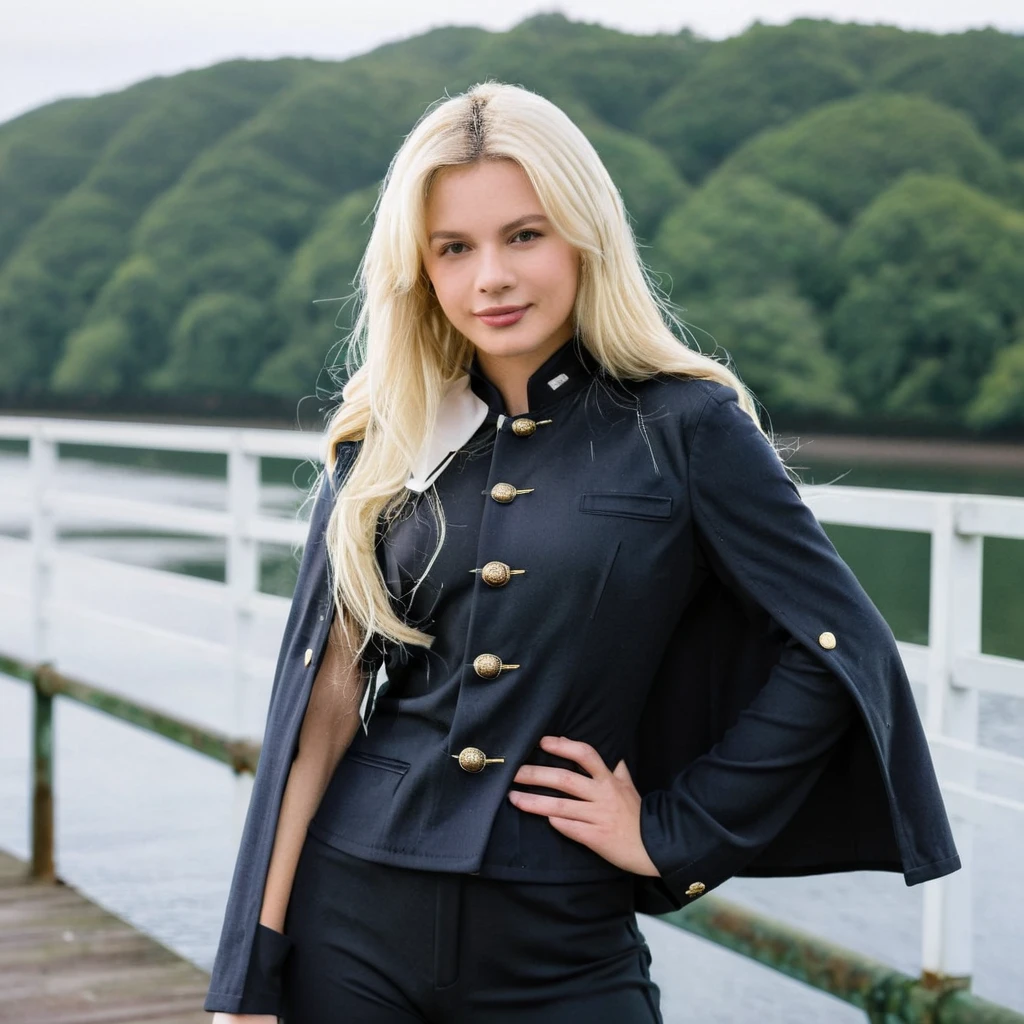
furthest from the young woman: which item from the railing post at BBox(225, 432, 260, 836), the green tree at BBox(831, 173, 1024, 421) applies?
the green tree at BBox(831, 173, 1024, 421)

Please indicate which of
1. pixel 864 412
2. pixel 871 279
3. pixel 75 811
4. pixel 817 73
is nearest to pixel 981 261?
pixel 871 279

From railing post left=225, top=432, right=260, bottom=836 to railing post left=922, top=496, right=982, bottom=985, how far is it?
5.66ft

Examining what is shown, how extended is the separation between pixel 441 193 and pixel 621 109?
77785 millimetres

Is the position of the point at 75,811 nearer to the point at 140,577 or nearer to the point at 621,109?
the point at 140,577

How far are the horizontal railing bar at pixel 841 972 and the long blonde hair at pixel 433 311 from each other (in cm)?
80

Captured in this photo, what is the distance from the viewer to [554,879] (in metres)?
1.40

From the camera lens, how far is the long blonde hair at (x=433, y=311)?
4.58 ft

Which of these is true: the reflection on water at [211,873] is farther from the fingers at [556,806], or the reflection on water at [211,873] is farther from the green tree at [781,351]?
the green tree at [781,351]

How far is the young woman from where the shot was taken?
4.52 feet

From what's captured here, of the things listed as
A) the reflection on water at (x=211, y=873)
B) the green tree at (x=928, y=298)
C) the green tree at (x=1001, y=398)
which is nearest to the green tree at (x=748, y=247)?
the green tree at (x=928, y=298)

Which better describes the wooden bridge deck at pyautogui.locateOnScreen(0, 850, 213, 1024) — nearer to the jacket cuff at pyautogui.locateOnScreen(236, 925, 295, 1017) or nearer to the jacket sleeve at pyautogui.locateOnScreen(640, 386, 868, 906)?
the jacket cuff at pyautogui.locateOnScreen(236, 925, 295, 1017)

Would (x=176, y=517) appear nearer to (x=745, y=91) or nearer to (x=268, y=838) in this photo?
(x=268, y=838)

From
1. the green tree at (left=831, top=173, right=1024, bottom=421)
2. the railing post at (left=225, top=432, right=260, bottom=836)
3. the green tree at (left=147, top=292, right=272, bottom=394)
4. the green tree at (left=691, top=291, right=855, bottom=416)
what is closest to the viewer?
the railing post at (left=225, top=432, right=260, bottom=836)

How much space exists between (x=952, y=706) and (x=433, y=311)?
3.21 ft
